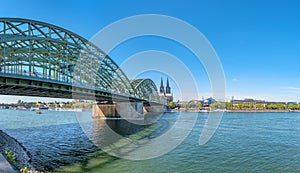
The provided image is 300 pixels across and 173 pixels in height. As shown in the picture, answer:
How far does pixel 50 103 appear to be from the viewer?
19188 cm

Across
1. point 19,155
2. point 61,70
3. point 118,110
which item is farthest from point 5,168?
point 118,110

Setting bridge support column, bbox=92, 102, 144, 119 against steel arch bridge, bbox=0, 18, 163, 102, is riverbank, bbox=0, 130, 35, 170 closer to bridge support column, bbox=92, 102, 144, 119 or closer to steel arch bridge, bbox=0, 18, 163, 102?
steel arch bridge, bbox=0, 18, 163, 102

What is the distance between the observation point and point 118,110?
66.6 metres

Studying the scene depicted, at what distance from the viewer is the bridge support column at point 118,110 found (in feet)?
217

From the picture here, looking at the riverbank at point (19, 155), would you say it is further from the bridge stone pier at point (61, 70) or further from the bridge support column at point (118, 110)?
the bridge support column at point (118, 110)

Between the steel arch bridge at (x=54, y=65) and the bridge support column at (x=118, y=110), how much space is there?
5278 mm

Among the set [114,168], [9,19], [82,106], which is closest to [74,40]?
[9,19]

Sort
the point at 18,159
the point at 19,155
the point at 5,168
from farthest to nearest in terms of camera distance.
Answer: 1. the point at 19,155
2. the point at 18,159
3. the point at 5,168

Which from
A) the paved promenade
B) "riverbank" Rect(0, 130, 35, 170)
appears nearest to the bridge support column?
"riverbank" Rect(0, 130, 35, 170)

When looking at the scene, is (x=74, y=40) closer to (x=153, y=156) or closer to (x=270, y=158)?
(x=153, y=156)

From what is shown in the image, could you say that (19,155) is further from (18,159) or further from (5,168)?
(5,168)

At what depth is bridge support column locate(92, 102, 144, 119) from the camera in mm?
66250

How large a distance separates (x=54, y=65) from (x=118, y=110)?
28060mm

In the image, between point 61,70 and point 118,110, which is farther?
point 118,110
